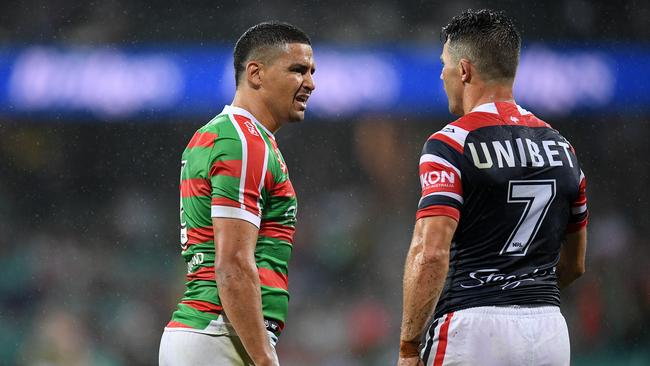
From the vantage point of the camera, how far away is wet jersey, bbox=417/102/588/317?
236 cm

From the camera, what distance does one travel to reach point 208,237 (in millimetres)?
2371

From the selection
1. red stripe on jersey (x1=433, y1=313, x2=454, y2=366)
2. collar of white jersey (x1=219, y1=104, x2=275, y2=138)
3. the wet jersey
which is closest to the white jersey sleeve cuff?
collar of white jersey (x1=219, y1=104, x2=275, y2=138)

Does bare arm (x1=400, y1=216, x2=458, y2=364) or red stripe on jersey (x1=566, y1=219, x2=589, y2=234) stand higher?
red stripe on jersey (x1=566, y1=219, x2=589, y2=234)

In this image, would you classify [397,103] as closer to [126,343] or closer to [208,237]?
[126,343]

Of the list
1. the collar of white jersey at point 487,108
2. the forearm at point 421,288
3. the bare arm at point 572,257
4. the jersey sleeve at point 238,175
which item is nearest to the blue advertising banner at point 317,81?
the bare arm at point 572,257

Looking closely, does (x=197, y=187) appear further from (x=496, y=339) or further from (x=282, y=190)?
(x=496, y=339)

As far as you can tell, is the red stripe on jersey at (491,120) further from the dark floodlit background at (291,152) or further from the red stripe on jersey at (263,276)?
the dark floodlit background at (291,152)

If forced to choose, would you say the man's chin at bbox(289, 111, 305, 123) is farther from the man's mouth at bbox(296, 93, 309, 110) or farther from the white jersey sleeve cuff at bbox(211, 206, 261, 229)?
the white jersey sleeve cuff at bbox(211, 206, 261, 229)

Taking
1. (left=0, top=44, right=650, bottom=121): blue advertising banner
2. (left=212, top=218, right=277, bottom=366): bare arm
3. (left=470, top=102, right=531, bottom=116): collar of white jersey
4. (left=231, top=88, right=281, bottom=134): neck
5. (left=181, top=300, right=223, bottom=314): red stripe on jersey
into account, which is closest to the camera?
(left=212, top=218, right=277, bottom=366): bare arm

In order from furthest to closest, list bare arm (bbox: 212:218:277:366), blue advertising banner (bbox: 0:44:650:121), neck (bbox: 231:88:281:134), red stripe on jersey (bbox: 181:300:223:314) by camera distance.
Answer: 1. blue advertising banner (bbox: 0:44:650:121)
2. neck (bbox: 231:88:281:134)
3. red stripe on jersey (bbox: 181:300:223:314)
4. bare arm (bbox: 212:218:277:366)

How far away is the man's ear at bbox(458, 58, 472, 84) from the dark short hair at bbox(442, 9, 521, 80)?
14mm

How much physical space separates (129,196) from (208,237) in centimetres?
438

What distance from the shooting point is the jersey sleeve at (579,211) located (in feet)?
→ 8.46

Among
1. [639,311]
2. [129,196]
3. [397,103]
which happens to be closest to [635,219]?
[639,311]
